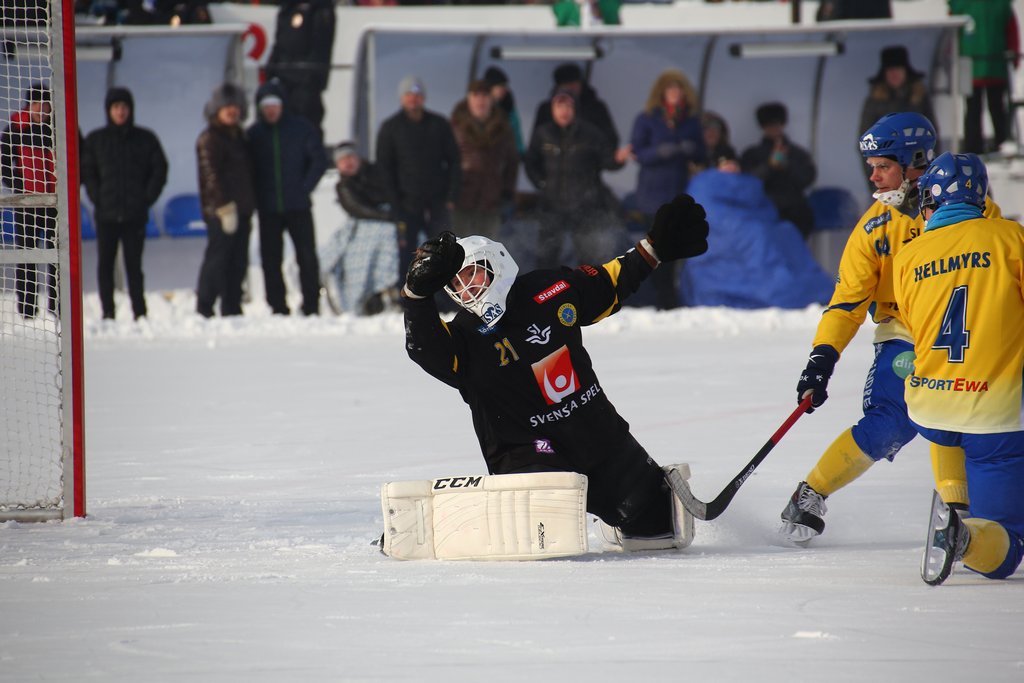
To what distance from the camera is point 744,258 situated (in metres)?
10.8

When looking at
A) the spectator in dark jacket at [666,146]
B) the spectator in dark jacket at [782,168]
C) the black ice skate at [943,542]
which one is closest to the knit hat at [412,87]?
the spectator in dark jacket at [666,146]

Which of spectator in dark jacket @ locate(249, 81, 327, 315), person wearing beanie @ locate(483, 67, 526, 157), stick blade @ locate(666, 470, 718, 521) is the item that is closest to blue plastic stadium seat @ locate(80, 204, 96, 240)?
spectator in dark jacket @ locate(249, 81, 327, 315)

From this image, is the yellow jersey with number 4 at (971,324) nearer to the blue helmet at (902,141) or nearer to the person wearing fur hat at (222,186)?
the blue helmet at (902,141)

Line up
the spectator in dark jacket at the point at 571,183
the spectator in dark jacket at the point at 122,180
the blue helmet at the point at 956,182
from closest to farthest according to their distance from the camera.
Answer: the blue helmet at the point at 956,182 → the spectator in dark jacket at the point at 122,180 → the spectator in dark jacket at the point at 571,183

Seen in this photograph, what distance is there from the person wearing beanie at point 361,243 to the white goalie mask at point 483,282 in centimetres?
676

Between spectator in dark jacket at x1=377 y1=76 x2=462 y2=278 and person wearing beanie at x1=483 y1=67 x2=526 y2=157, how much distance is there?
729 mm

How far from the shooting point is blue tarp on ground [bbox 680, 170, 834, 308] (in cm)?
1080

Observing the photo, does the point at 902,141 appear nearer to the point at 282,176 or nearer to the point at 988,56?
the point at 282,176

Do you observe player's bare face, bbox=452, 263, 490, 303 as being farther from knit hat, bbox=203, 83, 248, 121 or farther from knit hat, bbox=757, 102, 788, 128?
knit hat, bbox=757, 102, 788, 128

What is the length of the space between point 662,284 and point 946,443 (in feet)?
23.9

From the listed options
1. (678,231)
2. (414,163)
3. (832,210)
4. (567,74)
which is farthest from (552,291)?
(832,210)

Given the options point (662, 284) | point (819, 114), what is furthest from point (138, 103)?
point (819, 114)

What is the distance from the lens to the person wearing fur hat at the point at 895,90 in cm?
1109

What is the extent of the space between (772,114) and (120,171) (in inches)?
201
